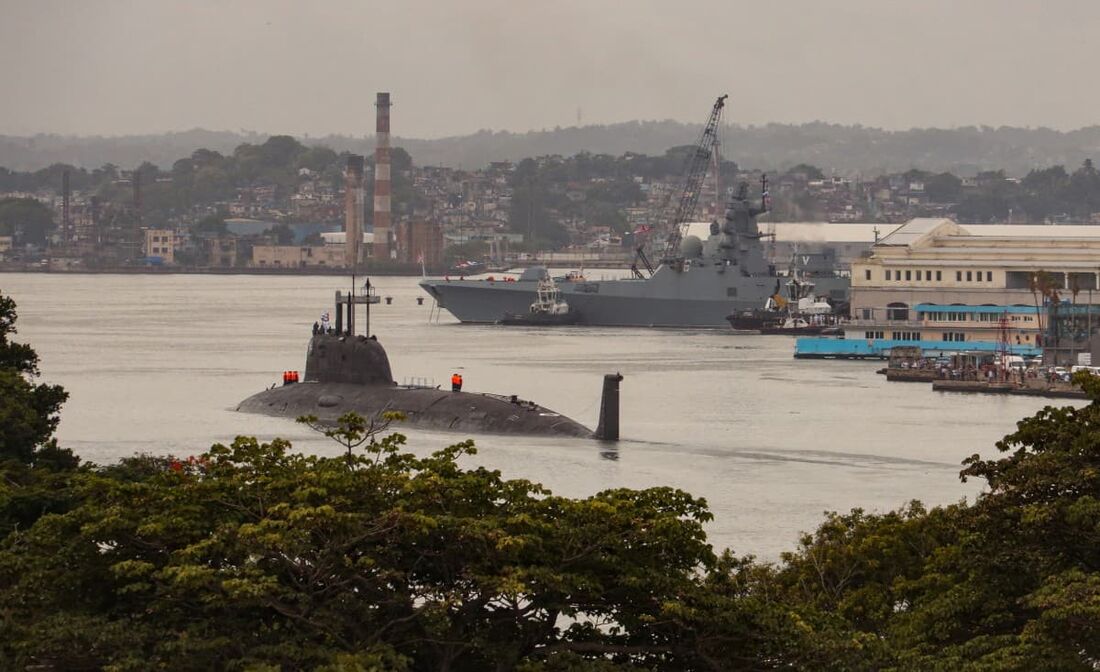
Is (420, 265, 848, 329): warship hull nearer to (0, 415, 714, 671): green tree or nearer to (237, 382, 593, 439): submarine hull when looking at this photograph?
(237, 382, 593, 439): submarine hull

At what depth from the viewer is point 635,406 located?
50.2m

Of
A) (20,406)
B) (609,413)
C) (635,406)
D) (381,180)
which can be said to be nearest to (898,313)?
(635,406)

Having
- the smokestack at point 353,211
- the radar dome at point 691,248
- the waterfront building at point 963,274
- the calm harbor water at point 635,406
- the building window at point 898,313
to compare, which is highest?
the smokestack at point 353,211

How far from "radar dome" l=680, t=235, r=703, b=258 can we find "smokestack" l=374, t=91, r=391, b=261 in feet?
312

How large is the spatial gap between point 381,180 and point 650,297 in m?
98.8

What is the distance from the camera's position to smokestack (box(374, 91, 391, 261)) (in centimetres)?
18938

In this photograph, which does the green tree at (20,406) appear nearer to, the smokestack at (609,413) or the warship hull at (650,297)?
the smokestack at (609,413)

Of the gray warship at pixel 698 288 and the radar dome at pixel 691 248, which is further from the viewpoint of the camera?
the radar dome at pixel 691 248

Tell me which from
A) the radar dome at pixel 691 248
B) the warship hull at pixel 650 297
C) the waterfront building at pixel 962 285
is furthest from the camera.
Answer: the radar dome at pixel 691 248

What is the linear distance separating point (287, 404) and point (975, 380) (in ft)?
76.5

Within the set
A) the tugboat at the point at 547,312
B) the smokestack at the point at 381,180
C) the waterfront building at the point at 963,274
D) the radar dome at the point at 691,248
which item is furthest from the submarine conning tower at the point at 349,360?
the smokestack at the point at 381,180

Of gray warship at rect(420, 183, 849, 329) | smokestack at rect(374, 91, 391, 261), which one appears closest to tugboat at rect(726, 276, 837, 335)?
gray warship at rect(420, 183, 849, 329)

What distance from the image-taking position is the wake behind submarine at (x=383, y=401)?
41.2m

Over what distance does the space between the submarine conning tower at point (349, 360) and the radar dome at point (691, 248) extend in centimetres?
5078
